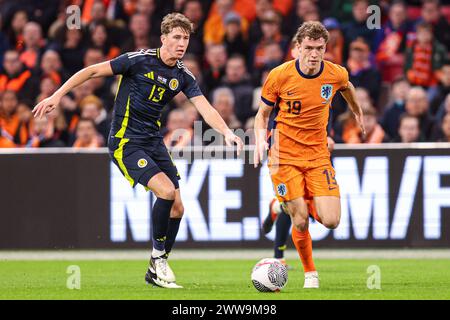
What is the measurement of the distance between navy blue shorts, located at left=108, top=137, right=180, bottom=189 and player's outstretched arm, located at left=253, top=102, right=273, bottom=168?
3.31 ft

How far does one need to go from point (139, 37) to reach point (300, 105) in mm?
8035

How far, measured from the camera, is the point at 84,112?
16.4m

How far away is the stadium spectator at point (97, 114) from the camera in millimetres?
16297

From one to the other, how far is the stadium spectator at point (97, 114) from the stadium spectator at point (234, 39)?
2.44 m

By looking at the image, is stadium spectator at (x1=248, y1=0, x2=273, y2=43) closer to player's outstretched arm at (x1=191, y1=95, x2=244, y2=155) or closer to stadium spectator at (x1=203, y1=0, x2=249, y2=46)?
stadium spectator at (x1=203, y1=0, x2=249, y2=46)

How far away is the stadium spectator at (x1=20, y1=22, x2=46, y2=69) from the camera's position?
59.0 feet

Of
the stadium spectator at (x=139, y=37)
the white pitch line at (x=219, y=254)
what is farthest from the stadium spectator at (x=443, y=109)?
the stadium spectator at (x=139, y=37)

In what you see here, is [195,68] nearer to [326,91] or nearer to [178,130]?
[178,130]

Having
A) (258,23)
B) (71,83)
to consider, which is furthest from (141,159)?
(258,23)

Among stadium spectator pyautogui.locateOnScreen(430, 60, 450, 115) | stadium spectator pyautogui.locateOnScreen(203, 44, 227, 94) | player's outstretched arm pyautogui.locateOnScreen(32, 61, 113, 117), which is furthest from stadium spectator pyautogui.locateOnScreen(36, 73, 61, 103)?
player's outstretched arm pyautogui.locateOnScreen(32, 61, 113, 117)

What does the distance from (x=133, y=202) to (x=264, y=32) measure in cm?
424

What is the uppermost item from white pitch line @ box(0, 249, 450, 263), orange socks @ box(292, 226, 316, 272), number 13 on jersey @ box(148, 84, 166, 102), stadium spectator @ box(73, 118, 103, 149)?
number 13 on jersey @ box(148, 84, 166, 102)

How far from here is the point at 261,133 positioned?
977cm

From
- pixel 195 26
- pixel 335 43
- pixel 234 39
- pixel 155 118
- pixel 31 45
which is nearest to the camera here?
pixel 155 118
